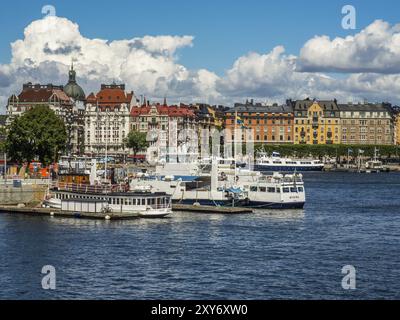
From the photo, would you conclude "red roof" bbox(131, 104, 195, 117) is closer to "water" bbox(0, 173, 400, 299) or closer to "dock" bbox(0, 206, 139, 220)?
"water" bbox(0, 173, 400, 299)

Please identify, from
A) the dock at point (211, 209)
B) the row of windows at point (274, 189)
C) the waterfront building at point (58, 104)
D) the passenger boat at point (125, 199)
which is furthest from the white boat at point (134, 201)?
the waterfront building at point (58, 104)

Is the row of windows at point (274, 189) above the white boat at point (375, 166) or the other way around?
the other way around

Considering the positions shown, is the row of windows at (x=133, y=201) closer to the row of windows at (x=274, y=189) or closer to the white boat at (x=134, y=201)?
the white boat at (x=134, y=201)

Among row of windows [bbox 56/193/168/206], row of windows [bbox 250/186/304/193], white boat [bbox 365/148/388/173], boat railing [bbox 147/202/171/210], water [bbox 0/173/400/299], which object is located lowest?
water [bbox 0/173/400/299]

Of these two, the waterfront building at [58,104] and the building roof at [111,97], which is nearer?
the waterfront building at [58,104]

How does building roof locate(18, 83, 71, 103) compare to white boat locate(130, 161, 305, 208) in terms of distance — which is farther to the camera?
building roof locate(18, 83, 71, 103)

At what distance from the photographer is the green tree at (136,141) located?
178625 mm

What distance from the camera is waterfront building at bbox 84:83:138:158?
19200 cm

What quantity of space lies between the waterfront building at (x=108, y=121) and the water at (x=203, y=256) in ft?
415

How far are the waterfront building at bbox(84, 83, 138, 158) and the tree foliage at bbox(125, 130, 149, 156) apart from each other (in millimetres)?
9036

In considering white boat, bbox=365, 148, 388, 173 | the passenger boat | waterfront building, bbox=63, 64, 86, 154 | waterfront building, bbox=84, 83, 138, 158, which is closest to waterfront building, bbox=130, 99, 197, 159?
waterfront building, bbox=84, 83, 138, 158

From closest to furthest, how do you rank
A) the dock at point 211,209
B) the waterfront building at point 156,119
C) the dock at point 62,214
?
1. the dock at point 62,214
2. the dock at point 211,209
3. the waterfront building at point 156,119

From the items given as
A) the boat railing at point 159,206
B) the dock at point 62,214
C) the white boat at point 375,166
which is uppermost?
the white boat at point 375,166
